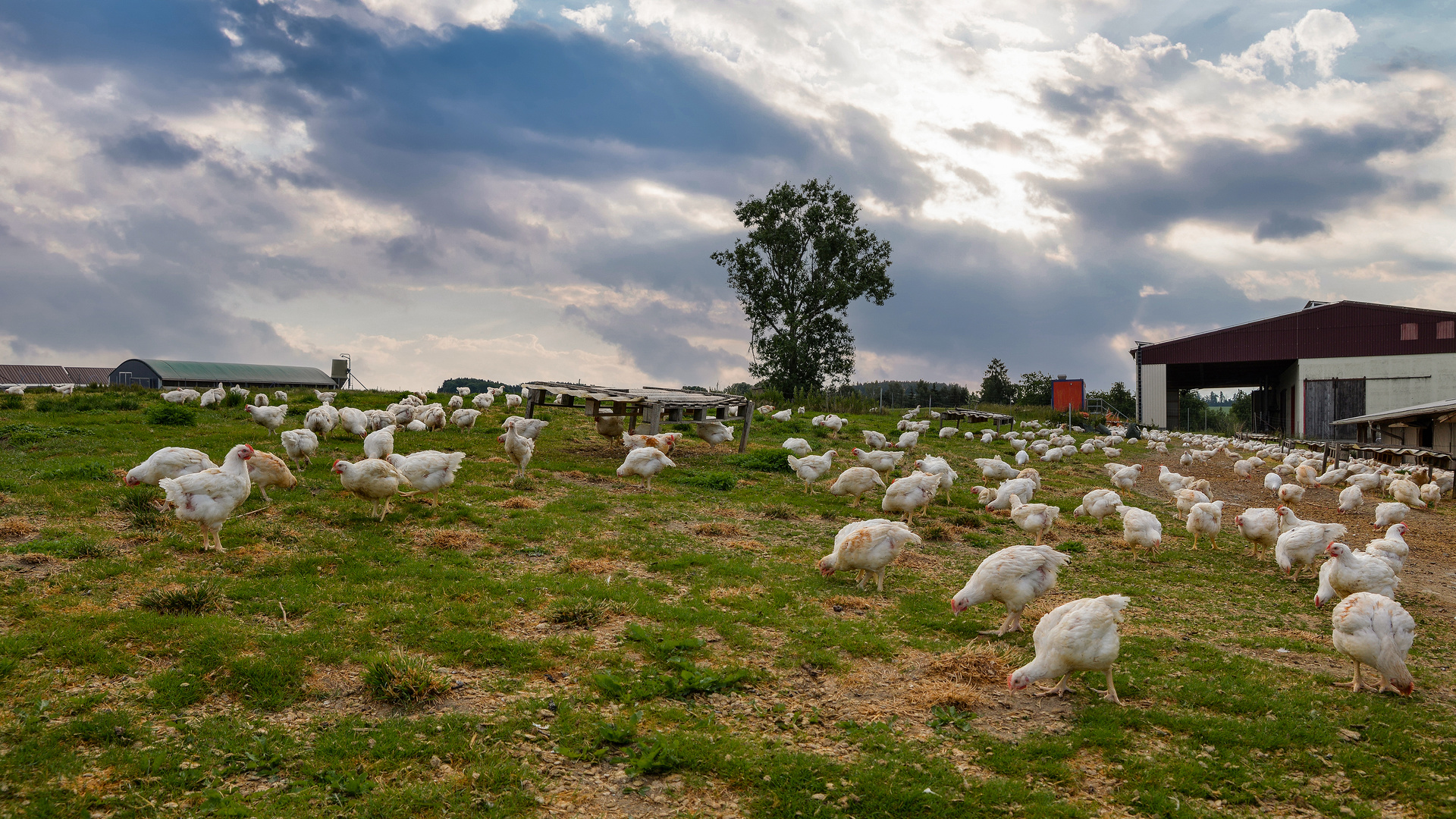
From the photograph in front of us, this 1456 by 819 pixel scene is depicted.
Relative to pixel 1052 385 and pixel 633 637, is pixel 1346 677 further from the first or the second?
pixel 1052 385

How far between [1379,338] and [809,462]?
1925 inches

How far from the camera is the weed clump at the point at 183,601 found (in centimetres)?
657

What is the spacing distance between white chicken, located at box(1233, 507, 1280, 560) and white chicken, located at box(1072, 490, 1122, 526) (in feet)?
6.29

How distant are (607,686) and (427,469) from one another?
708 cm

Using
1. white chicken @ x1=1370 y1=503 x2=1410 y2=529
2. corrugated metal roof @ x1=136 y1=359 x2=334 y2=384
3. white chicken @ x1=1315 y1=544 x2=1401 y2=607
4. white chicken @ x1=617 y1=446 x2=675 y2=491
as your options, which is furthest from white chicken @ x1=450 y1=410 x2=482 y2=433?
corrugated metal roof @ x1=136 y1=359 x2=334 y2=384

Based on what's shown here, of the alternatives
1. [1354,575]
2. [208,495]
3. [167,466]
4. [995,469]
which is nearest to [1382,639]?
[1354,575]

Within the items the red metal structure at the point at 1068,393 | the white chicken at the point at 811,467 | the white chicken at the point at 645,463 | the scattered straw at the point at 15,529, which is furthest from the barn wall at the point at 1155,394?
the scattered straw at the point at 15,529

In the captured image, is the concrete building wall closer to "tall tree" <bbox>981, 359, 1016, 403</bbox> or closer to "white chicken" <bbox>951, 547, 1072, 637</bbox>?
"tall tree" <bbox>981, 359, 1016, 403</bbox>

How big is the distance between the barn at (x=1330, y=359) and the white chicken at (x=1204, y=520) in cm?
3616

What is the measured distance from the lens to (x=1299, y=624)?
337 inches

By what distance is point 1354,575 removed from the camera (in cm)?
824

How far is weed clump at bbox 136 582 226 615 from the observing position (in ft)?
21.6

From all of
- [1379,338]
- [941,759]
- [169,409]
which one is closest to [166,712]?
[941,759]

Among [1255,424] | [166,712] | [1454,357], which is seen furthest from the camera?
[1255,424]
